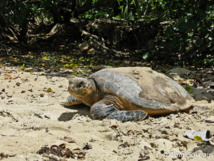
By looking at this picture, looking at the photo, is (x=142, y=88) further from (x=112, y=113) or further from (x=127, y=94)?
(x=112, y=113)

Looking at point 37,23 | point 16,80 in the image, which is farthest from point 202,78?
point 37,23

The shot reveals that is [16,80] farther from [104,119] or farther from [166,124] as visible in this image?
[166,124]

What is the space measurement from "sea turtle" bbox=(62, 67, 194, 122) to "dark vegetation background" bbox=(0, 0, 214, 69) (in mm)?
3703

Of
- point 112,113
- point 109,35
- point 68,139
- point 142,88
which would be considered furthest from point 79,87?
point 109,35

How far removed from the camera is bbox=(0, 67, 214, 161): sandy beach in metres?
2.09

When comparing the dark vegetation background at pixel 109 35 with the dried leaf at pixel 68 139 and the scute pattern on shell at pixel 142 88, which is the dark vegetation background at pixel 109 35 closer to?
the scute pattern on shell at pixel 142 88

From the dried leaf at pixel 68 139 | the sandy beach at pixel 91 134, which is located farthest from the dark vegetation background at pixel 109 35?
the dried leaf at pixel 68 139

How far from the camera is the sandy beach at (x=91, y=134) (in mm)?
2086

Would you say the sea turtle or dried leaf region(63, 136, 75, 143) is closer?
dried leaf region(63, 136, 75, 143)

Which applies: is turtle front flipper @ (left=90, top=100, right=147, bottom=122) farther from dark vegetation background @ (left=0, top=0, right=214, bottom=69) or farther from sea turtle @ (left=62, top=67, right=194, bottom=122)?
dark vegetation background @ (left=0, top=0, right=214, bottom=69)

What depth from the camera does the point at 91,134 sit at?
2586 millimetres

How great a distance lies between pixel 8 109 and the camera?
3383mm

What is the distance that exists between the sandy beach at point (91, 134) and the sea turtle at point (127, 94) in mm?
128

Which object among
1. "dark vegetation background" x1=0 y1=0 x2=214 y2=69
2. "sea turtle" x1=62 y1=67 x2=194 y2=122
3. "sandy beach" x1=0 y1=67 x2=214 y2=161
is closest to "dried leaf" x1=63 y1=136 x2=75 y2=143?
"sandy beach" x1=0 y1=67 x2=214 y2=161
